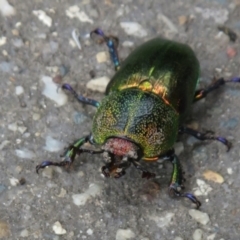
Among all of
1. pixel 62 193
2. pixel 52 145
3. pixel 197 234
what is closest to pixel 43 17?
pixel 52 145

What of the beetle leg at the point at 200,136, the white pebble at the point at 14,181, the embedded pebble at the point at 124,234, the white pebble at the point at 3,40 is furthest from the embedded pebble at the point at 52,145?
the white pebble at the point at 3,40

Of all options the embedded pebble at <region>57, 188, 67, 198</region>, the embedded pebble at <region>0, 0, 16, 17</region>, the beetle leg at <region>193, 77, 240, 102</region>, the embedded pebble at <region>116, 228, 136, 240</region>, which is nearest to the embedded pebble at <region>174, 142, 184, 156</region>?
the beetle leg at <region>193, 77, 240, 102</region>

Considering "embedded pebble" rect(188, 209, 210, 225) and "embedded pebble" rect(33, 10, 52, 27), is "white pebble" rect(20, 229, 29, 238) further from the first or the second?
"embedded pebble" rect(33, 10, 52, 27)

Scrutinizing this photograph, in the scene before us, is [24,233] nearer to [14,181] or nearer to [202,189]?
Result: [14,181]

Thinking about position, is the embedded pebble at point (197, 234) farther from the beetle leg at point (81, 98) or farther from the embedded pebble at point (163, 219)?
the beetle leg at point (81, 98)

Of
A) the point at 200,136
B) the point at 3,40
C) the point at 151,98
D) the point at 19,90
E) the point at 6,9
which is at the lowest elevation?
the point at 19,90

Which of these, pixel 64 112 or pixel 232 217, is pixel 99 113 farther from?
pixel 232 217

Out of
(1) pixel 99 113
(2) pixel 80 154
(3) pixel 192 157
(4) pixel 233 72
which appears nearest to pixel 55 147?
(2) pixel 80 154
